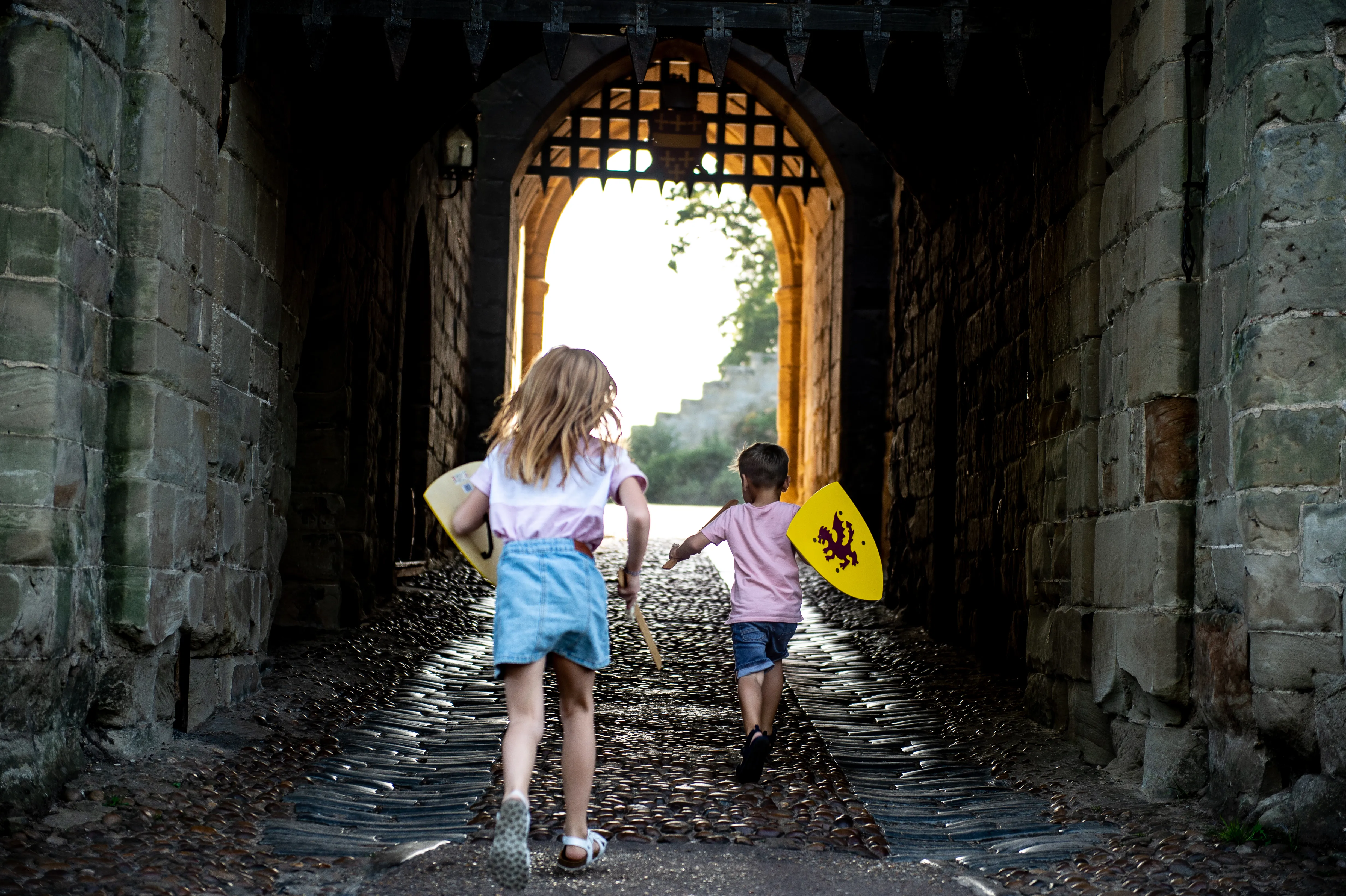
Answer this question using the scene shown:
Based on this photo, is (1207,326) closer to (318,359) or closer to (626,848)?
(626,848)

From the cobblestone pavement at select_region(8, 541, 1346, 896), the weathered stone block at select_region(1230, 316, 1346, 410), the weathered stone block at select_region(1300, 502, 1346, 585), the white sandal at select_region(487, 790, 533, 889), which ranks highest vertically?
the weathered stone block at select_region(1230, 316, 1346, 410)

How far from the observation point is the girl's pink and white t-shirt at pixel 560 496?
289 centimetres

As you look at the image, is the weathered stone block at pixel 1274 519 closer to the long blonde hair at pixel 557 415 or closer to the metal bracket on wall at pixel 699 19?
the long blonde hair at pixel 557 415

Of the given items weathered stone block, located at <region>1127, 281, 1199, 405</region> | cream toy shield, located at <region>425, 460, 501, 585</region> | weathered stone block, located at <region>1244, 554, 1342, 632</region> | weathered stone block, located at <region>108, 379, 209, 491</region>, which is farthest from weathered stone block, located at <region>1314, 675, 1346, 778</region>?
weathered stone block, located at <region>108, 379, 209, 491</region>

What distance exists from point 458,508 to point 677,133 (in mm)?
8333

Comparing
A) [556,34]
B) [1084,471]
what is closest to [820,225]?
[556,34]

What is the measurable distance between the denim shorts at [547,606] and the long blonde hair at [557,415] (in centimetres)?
16

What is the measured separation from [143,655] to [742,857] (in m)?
1.77

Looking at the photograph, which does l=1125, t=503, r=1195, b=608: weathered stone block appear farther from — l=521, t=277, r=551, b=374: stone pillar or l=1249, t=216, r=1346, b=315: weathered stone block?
l=521, t=277, r=551, b=374: stone pillar

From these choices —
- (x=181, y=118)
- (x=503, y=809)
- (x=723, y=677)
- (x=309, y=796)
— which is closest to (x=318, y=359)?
(x=723, y=677)

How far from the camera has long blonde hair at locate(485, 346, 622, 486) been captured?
292 cm

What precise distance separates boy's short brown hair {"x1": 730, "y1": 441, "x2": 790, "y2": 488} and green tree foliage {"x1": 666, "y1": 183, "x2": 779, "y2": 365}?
623 cm

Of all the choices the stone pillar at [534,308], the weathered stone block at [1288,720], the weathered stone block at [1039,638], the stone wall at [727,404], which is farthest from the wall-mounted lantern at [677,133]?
the stone wall at [727,404]

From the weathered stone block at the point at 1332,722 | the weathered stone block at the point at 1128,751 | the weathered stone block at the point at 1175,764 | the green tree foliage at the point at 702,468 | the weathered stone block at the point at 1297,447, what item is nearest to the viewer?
the weathered stone block at the point at 1332,722
